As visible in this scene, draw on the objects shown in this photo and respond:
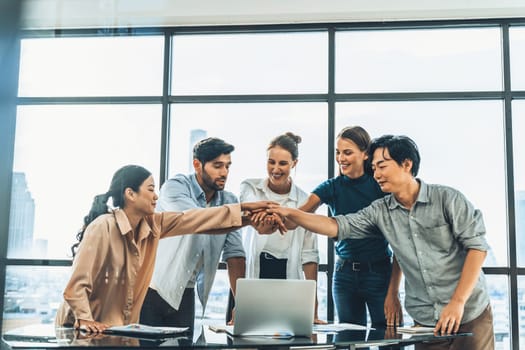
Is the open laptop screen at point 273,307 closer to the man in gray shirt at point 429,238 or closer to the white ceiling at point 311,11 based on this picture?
the man in gray shirt at point 429,238

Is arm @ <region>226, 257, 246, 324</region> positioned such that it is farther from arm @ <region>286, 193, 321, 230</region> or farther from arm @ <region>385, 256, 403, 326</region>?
arm @ <region>385, 256, 403, 326</region>

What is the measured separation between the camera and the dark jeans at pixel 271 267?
10.9ft

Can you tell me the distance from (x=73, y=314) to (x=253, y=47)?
10.1 feet

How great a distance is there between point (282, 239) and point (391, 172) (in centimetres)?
82

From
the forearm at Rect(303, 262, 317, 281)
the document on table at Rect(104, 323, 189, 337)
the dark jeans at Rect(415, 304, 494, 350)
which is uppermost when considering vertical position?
the forearm at Rect(303, 262, 317, 281)

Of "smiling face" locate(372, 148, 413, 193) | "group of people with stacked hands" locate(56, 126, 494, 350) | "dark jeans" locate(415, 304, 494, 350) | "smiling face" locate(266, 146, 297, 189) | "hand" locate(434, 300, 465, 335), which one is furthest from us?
"smiling face" locate(266, 146, 297, 189)

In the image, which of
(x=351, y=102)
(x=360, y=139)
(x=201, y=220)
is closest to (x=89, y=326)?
(x=201, y=220)

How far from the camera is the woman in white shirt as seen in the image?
131 inches

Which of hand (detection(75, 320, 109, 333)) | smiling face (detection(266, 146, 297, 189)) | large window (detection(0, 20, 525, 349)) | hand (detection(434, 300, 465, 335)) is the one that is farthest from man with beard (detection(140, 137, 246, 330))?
hand (detection(434, 300, 465, 335))

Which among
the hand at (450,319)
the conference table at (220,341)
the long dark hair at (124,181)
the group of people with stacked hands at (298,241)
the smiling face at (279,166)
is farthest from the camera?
the smiling face at (279,166)

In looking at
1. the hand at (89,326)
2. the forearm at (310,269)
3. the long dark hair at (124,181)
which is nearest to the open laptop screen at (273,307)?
the hand at (89,326)

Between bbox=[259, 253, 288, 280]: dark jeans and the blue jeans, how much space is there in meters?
0.32

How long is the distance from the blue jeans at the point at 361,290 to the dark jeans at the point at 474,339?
1.46 feet

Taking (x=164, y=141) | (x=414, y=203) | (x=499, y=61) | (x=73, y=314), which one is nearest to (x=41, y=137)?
(x=73, y=314)
